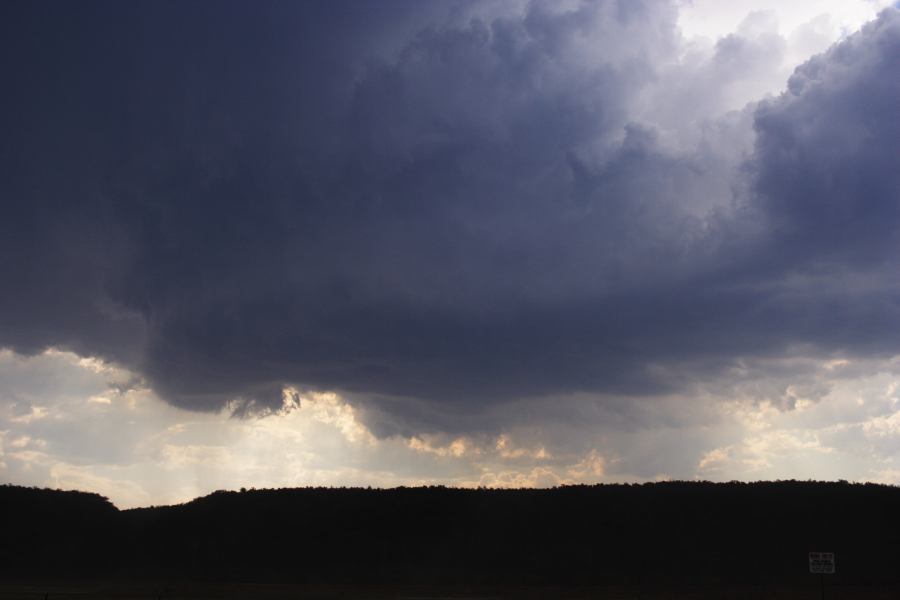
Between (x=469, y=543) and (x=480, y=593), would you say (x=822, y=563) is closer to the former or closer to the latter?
(x=480, y=593)

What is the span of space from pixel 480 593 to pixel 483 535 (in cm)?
2621

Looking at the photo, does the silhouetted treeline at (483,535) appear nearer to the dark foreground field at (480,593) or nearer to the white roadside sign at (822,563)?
the dark foreground field at (480,593)

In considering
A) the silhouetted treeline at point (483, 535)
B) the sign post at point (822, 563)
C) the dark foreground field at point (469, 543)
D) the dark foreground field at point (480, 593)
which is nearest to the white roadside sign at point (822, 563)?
the sign post at point (822, 563)

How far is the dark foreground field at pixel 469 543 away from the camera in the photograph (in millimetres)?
68375

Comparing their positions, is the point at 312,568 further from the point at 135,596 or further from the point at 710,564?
the point at 710,564

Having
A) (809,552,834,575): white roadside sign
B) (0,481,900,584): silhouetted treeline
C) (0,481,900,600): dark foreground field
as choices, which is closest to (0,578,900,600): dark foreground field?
(0,481,900,600): dark foreground field

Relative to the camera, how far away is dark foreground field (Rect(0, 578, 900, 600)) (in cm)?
5469

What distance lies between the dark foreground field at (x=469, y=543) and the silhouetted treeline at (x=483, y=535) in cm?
20

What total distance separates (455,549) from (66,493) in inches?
2334

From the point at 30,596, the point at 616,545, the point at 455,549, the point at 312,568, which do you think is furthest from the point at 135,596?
the point at 616,545

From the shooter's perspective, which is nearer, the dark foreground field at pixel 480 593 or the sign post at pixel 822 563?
the sign post at pixel 822 563

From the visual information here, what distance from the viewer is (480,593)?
199 ft

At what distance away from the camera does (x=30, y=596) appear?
54.6 meters

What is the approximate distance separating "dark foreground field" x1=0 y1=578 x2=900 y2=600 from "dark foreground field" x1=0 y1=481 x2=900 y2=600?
0.96ft
